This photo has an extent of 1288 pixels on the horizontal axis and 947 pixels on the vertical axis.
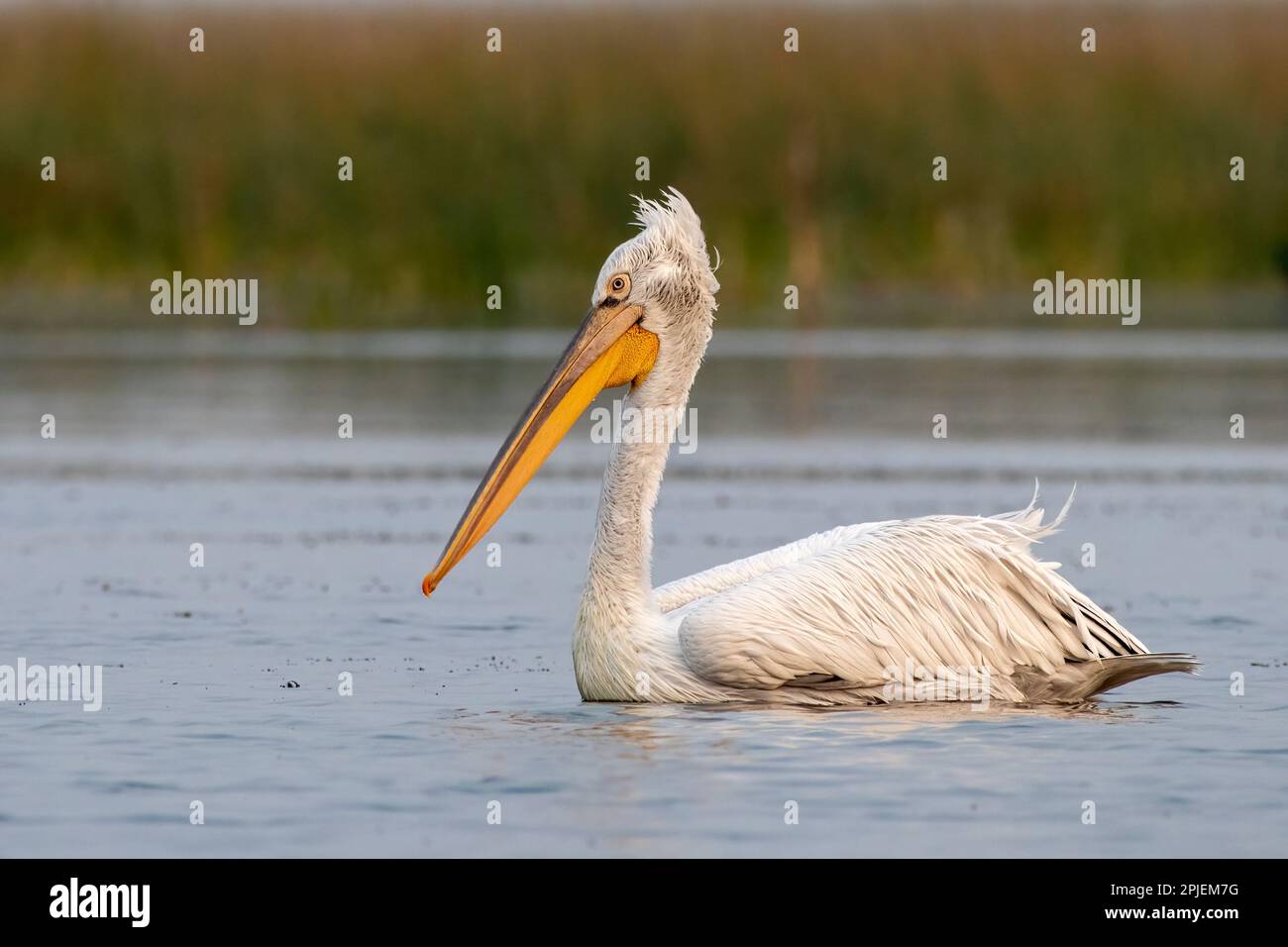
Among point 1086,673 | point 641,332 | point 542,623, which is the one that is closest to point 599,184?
point 542,623

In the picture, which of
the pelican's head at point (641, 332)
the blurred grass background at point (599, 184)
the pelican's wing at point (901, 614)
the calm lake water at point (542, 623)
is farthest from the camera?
the blurred grass background at point (599, 184)

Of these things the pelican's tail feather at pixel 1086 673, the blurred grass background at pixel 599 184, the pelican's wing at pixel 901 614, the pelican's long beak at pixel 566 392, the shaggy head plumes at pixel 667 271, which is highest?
the blurred grass background at pixel 599 184

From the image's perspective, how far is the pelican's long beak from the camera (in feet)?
27.1

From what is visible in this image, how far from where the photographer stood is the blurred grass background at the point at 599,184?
30.9 meters

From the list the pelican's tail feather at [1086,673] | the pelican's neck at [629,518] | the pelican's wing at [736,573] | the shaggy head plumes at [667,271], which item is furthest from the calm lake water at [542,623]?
the shaggy head plumes at [667,271]

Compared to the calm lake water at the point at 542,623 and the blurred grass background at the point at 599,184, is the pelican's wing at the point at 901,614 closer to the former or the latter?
the calm lake water at the point at 542,623

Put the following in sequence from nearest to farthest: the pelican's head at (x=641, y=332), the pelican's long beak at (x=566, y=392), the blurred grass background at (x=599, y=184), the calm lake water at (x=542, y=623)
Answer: the calm lake water at (x=542, y=623), the pelican's long beak at (x=566, y=392), the pelican's head at (x=641, y=332), the blurred grass background at (x=599, y=184)

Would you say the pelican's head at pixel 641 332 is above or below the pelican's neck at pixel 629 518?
above

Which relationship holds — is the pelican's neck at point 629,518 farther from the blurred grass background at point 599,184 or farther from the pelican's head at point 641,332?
the blurred grass background at point 599,184

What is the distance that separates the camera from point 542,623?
10.0 m

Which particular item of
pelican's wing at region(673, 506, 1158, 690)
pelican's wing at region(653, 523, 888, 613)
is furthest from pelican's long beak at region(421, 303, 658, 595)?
pelican's wing at region(673, 506, 1158, 690)

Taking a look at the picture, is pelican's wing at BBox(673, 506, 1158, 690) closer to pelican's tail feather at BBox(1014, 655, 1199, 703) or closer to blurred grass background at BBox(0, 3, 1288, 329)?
pelican's tail feather at BBox(1014, 655, 1199, 703)

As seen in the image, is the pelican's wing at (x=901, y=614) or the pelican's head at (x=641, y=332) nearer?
the pelican's wing at (x=901, y=614)

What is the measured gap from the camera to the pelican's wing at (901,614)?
7.80 m
